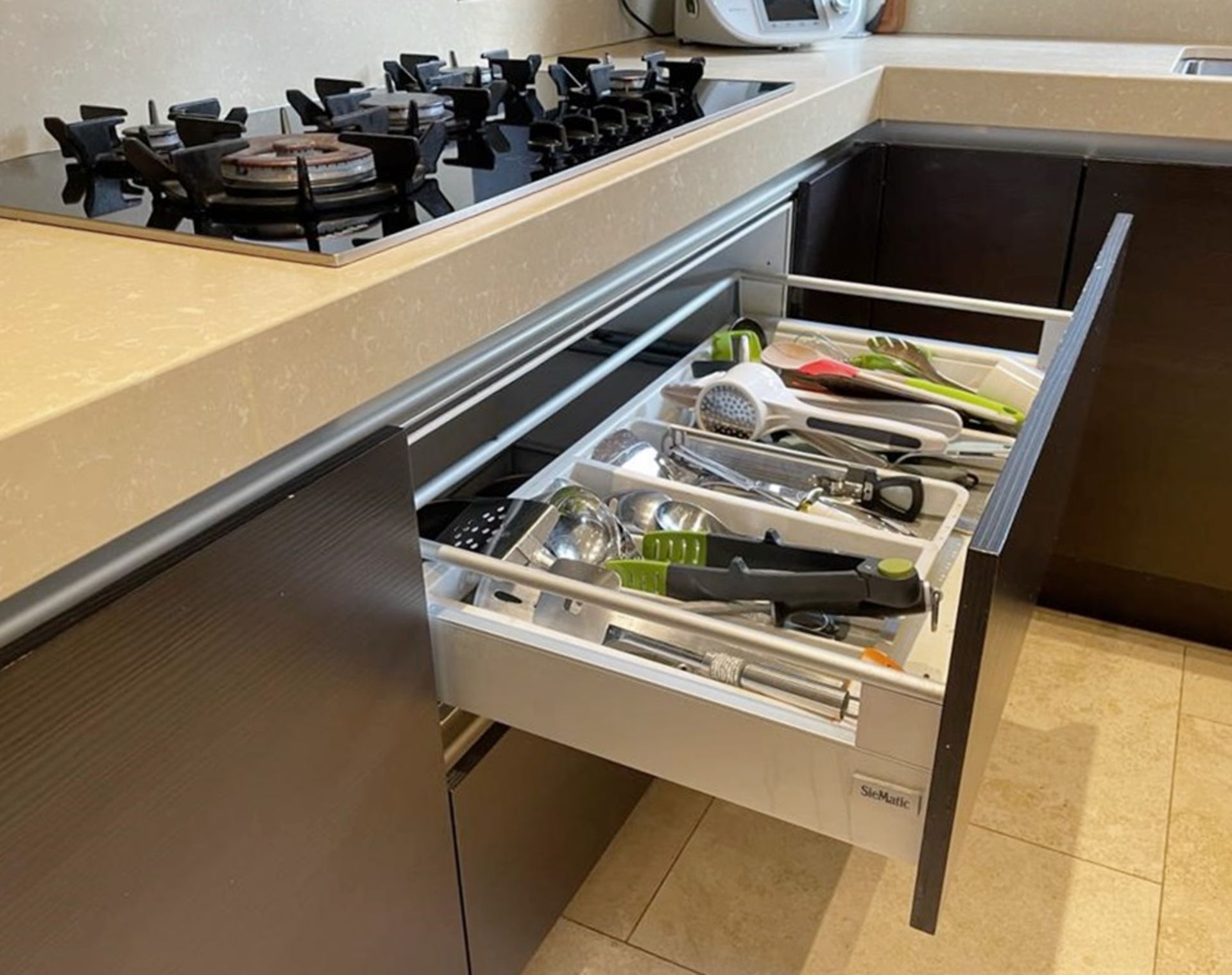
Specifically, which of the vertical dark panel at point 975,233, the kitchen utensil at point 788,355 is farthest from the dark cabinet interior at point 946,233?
the kitchen utensil at point 788,355

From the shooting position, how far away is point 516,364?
89 cm

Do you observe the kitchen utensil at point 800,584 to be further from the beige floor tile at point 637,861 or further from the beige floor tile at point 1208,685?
the beige floor tile at point 1208,685

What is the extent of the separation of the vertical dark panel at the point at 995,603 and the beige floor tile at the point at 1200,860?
64 centimetres

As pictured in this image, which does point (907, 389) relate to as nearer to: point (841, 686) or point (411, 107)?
point (841, 686)

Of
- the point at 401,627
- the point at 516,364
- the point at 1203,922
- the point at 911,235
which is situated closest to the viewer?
the point at 401,627

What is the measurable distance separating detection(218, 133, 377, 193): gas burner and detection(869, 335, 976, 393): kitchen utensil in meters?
0.67

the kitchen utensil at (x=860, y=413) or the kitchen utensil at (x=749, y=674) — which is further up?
the kitchen utensil at (x=860, y=413)

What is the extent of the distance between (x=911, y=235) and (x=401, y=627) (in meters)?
1.13

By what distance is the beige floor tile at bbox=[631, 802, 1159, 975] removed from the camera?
4.06ft

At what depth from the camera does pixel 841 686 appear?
2.53 ft

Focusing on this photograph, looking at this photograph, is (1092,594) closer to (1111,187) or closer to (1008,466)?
(1111,187)

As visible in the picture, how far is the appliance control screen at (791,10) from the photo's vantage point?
171 cm

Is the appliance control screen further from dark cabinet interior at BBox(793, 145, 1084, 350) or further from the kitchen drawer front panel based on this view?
the kitchen drawer front panel

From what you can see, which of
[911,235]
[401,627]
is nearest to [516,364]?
[401,627]
